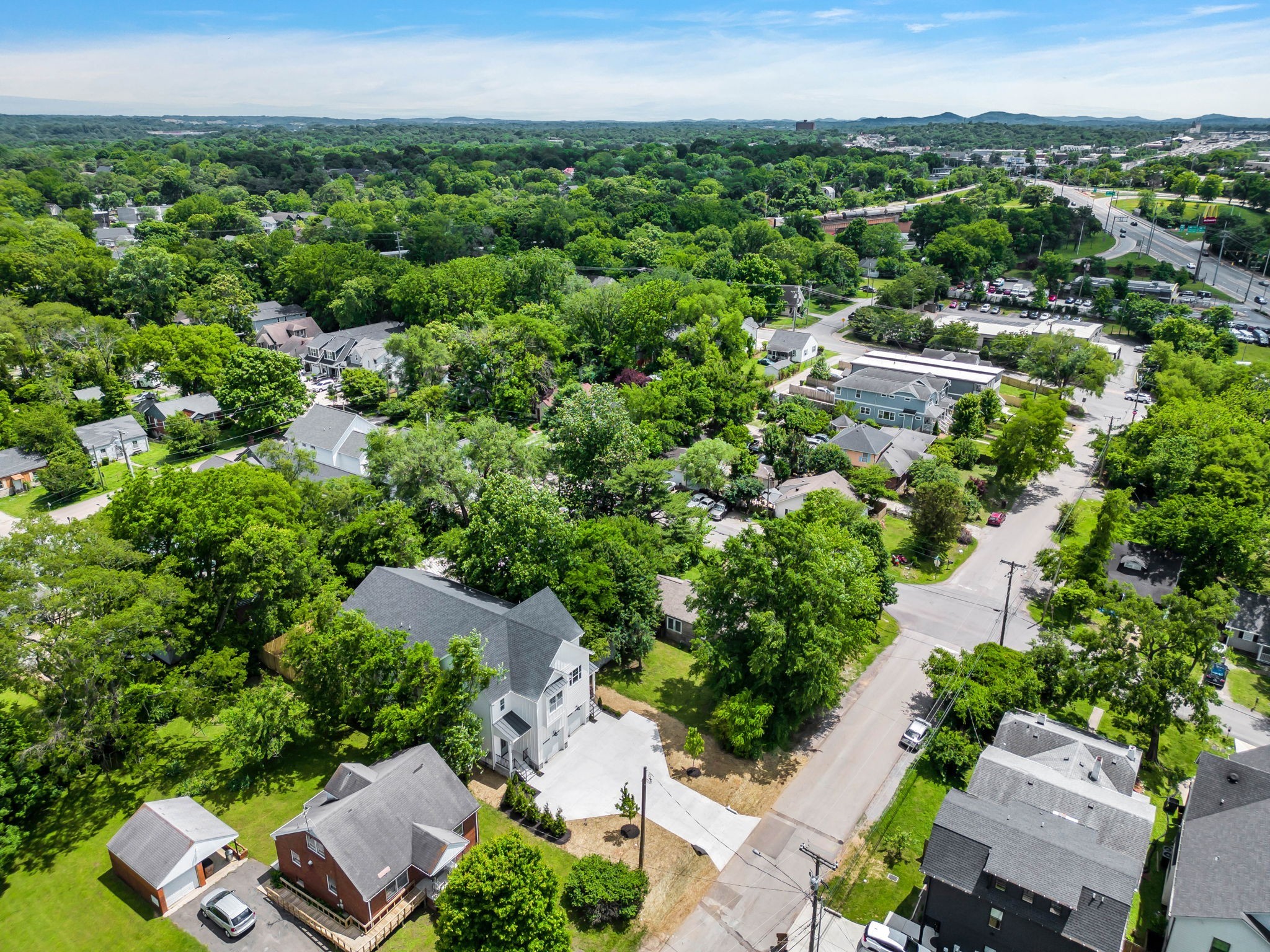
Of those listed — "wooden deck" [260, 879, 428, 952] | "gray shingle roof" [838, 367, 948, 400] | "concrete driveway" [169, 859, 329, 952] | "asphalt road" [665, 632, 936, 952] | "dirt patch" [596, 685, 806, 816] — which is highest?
"gray shingle roof" [838, 367, 948, 400]

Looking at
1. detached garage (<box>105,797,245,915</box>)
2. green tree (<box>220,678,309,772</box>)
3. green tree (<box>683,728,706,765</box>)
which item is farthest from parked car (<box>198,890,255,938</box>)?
green tree (<box>683,728,706,765</box>)

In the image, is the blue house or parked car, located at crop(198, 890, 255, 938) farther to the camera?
the blue house

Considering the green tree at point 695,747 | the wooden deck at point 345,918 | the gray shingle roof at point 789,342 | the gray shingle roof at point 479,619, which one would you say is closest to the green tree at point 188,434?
the gray shingle roof at point 479,619

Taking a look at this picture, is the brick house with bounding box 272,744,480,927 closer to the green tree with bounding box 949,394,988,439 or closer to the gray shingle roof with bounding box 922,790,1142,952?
the gray shingle roof with bounding box 922,790,1142,952

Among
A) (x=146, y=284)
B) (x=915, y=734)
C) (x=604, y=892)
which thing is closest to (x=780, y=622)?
(x=915, y=734)

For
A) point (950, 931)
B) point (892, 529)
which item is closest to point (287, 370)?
point (892, 529)

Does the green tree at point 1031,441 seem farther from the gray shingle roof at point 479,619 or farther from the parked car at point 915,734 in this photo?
the gray shingle roof at point 479,619
